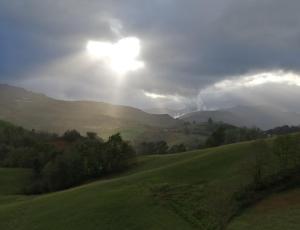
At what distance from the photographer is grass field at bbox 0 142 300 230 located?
59.4m

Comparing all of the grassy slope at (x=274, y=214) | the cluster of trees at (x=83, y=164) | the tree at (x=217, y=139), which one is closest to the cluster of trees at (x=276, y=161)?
the grassy slope at (x=274, y=214)

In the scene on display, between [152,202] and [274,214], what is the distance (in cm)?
1766

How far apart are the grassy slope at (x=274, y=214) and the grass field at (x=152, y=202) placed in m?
0.96

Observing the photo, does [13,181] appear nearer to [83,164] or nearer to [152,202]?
[83,164]

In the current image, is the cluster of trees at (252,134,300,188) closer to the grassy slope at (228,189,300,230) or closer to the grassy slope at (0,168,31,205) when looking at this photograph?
the grassy slope at (228,189,300,230)

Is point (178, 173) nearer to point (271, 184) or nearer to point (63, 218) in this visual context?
point (271, 184)

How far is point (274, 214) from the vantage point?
58.8 metres

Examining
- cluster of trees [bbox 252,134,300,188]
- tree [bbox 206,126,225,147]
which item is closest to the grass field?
cluster of trees [bbox 252,134,300,188]

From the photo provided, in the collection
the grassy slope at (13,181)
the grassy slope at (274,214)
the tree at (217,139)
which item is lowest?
the grassy slope at (274,214)

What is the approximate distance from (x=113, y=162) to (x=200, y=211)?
51890 mm

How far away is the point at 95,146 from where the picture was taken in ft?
373

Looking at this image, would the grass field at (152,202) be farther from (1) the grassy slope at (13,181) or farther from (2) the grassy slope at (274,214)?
(1) the grassy slope at (13,181)

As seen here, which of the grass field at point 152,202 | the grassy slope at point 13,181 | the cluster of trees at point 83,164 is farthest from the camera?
the cluster of trees at point 83,164

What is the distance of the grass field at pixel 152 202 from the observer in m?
59.4
